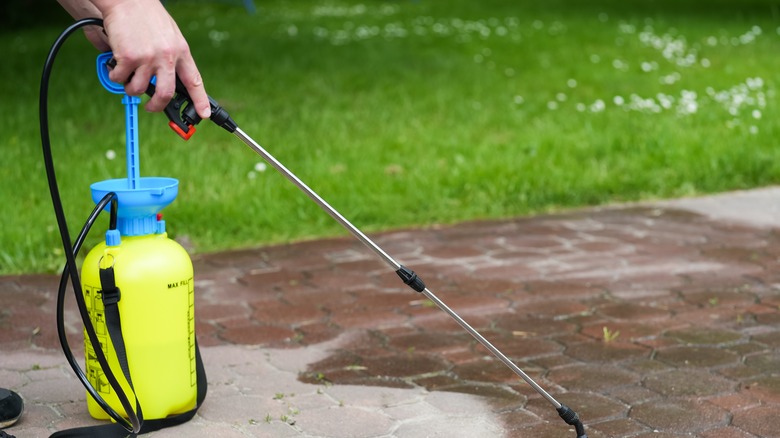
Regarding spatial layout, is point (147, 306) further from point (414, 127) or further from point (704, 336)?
point (414, 127)

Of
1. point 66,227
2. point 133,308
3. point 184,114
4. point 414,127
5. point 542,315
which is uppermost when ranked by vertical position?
point 184,114

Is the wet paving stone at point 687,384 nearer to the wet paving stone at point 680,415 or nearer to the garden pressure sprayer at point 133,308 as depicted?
the wet paving stone at point 680,415

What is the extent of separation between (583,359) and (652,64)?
7.14 m

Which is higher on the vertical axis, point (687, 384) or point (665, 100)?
point (665, 100)

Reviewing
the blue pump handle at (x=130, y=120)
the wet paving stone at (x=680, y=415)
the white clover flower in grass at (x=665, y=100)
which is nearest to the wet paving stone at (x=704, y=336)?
the wet paving stone at (x=680, y=415)

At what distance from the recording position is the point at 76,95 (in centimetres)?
907

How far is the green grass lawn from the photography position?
6.16m

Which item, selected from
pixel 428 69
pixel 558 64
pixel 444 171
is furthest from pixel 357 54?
pixel 444 171

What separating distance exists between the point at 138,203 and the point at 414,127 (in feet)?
16.7

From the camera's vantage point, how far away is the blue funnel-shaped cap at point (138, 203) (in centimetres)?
311

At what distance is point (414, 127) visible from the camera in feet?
26.6

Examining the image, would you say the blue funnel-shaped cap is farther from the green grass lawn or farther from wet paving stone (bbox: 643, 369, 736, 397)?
the green grass lawn

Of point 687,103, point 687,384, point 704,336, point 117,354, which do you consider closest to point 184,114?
point 117,354

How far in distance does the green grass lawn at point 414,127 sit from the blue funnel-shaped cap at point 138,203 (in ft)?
7.16
